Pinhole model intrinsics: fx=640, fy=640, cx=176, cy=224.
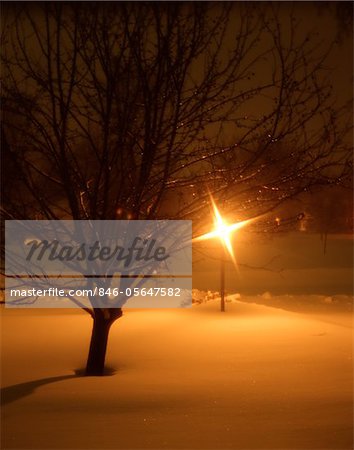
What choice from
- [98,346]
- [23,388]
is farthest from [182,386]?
[23,388]

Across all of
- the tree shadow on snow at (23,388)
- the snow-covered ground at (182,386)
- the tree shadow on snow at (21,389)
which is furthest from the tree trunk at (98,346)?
the tree shadow on snow at (21,389)

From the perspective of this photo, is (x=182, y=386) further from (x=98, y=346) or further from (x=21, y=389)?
(x=21, y=389)

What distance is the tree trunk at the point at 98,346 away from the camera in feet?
24.3

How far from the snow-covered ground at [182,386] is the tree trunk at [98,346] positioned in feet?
0.75

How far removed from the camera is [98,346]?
294 inches

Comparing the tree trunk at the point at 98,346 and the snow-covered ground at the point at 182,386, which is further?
the tree trunk at the point at 98,346

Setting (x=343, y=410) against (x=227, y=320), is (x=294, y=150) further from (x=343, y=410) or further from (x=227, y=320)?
(x=227, y=320)

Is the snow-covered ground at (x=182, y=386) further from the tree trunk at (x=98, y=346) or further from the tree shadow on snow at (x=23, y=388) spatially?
the tree trunk at (x=98, y=346)

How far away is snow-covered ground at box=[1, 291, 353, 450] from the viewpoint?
493cm

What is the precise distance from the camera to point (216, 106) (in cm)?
680

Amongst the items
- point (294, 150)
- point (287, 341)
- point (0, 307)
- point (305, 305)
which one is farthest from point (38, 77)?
point (305, 305)

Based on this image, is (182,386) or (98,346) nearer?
(182,386)

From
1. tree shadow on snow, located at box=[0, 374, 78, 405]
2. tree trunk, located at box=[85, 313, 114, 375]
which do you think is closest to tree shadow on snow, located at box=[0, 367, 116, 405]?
tree shadow on snow, located at box=[0, 374, 78, 405]

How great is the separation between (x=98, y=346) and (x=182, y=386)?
1.39 meters
